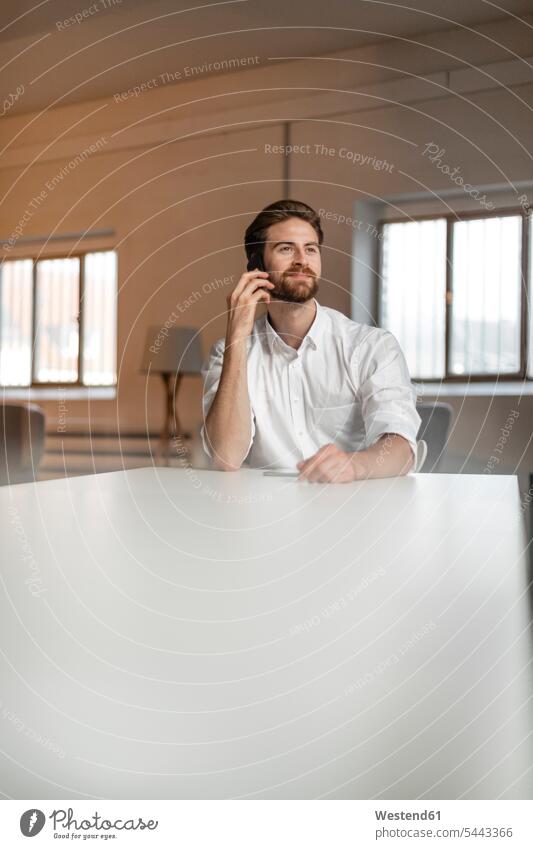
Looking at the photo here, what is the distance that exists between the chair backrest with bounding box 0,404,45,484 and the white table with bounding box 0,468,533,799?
0.64 meters

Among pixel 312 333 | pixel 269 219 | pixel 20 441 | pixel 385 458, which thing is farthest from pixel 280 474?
pixel 20 441

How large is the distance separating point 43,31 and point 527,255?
29.8 inches

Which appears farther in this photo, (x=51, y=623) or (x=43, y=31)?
(x=43, y=31)

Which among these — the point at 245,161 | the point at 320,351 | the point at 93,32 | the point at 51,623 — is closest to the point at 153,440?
the point at 320,351

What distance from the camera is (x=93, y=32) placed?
40.0 inches

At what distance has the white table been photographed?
0.33m

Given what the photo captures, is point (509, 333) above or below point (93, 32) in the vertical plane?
below

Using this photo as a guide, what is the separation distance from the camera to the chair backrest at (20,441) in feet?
3.42

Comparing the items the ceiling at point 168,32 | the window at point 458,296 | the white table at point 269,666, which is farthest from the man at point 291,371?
the white table at point 269,666

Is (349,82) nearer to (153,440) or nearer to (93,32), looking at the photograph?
(93,32)
